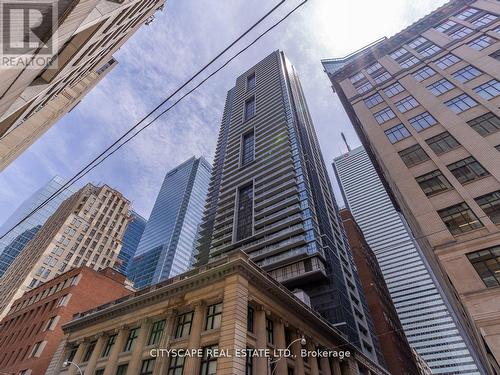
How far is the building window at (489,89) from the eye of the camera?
76.6 feet

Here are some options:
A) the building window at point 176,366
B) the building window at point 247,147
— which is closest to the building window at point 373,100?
the building window at point 176,366

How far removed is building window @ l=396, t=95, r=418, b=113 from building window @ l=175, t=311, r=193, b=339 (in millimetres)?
29720

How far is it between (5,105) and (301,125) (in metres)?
94.2

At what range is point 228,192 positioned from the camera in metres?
85.8

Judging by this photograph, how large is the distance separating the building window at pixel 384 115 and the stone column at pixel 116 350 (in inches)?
1367

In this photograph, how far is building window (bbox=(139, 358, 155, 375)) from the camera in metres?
22.2

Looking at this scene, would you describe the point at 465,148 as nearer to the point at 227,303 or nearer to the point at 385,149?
the point at 385,149

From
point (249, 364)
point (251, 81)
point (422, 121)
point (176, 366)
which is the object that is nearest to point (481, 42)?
point (422, 121)

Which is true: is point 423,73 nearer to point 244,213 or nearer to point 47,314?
point 244,213

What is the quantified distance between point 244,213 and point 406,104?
53.4 m

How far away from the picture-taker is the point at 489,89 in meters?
24.1

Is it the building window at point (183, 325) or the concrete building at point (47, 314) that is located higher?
the concrete building at point (47, 314)

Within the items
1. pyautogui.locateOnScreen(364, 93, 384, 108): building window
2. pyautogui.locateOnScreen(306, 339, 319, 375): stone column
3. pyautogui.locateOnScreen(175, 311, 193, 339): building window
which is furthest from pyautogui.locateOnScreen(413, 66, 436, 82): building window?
pyautogui.locateOnScreen(175, 311, 193, 339): building window

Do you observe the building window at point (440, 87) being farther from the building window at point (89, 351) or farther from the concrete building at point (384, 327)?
the concrete building at point (384, 327)
